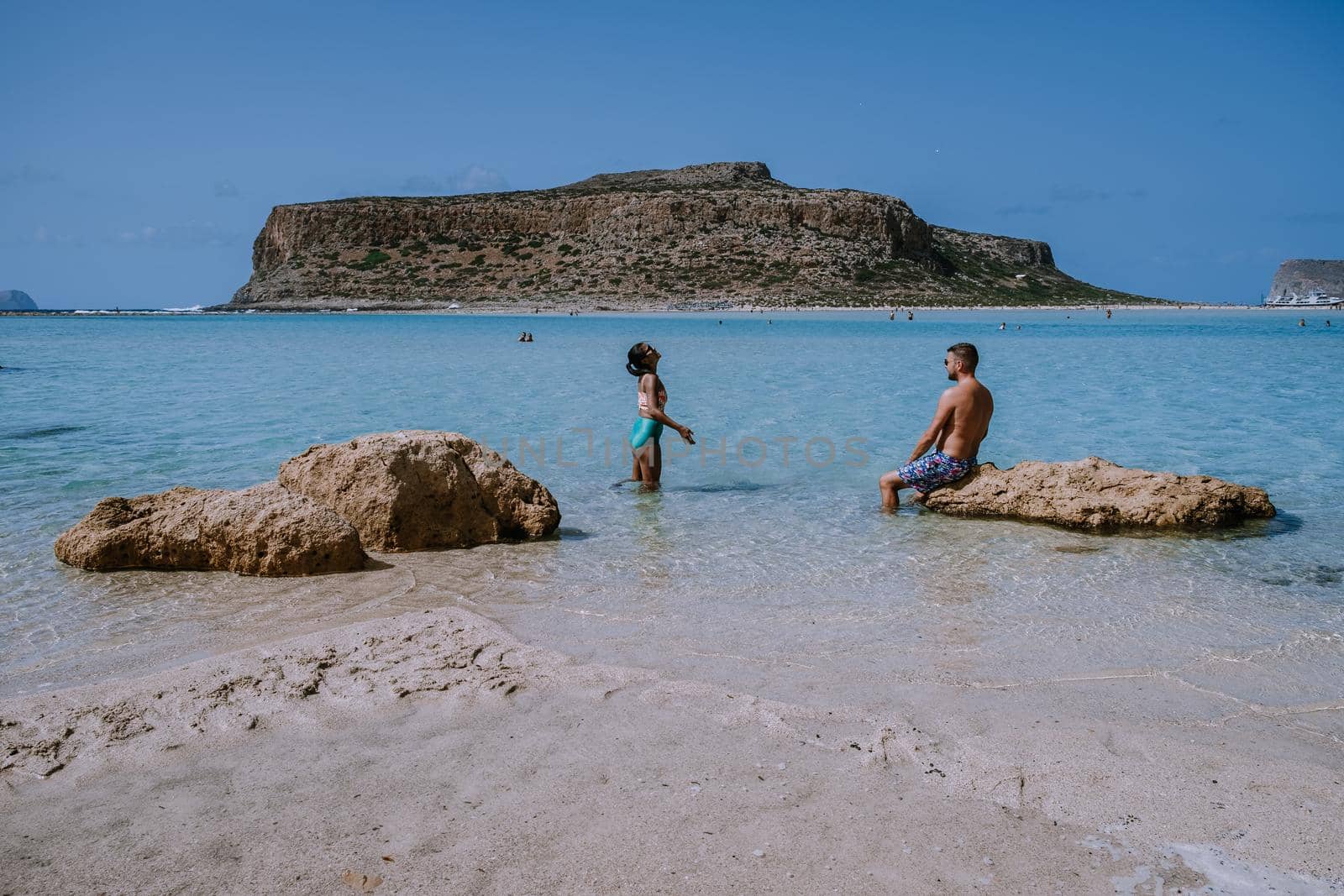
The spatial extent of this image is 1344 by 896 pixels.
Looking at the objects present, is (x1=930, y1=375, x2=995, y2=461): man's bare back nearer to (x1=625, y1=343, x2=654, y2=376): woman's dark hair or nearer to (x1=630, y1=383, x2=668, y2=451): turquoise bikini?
(x1=630, y1=383, x2=668, y2=451): turquoise bikini

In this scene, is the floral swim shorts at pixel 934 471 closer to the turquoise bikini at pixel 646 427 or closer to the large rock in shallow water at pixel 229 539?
the turquoise bikini at pixel 646 427

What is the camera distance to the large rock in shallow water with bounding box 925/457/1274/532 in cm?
674

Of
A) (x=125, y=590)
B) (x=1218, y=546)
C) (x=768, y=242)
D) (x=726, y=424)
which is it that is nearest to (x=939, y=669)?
(x=1218, y=546)

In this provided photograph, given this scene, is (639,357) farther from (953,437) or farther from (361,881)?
(361,881)

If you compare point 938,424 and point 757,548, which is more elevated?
point 938,424

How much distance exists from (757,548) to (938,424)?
2056mm

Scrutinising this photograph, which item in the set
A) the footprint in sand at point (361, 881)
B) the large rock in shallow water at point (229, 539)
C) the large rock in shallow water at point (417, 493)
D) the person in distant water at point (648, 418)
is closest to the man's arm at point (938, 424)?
the person in distant water at point (648, 418)

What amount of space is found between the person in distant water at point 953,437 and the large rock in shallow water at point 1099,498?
125mm

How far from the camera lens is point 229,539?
555cm

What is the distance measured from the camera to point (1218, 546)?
6.29 meters

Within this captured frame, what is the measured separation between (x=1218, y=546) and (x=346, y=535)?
5.64 meters

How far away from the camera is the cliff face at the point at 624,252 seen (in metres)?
71.0

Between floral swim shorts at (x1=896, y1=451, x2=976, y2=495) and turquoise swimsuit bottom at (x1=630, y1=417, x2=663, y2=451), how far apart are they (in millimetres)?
2183

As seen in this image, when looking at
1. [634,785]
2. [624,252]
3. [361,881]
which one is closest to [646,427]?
[634,785]
